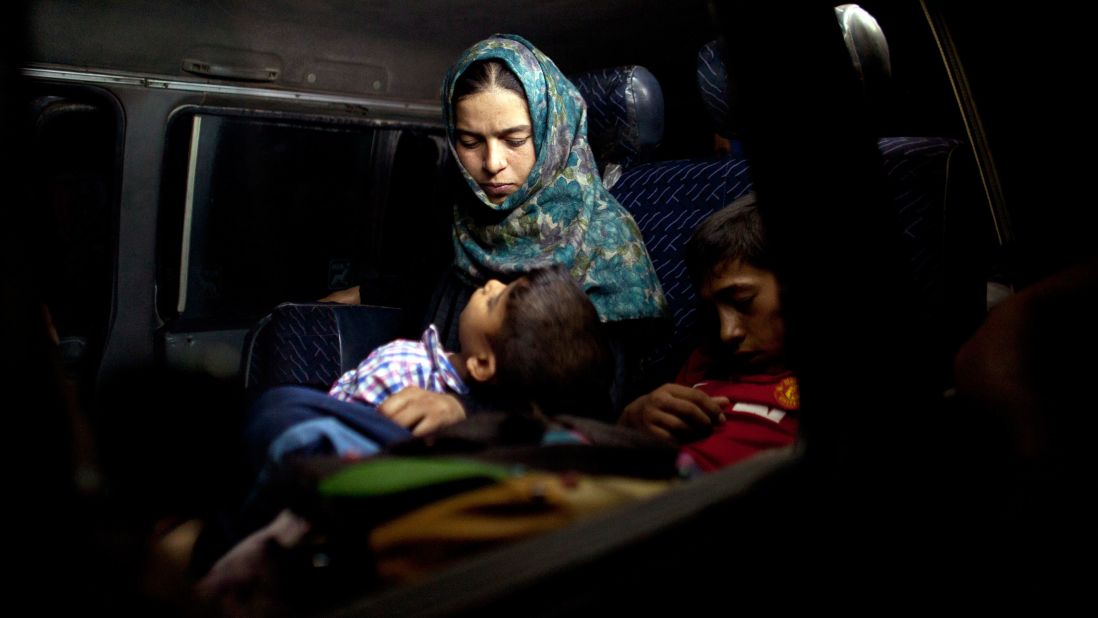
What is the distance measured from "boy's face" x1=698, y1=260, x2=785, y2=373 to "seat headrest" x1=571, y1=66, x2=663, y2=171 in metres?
1.01

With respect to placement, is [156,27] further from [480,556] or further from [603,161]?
[480,556]

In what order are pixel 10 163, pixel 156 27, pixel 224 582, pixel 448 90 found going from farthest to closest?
pixel 156 27 < pixel 448 90 < pixel 224 582 < pixel 10 163

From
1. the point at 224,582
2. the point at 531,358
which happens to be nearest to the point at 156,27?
the point at 531,358

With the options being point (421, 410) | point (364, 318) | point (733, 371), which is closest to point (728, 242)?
point (733, 371)

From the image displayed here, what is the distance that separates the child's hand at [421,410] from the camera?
1499 mm

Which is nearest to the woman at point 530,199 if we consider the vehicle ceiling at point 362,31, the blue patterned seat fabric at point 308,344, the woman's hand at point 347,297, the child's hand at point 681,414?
the blue patterned seat fabric at point 308,344

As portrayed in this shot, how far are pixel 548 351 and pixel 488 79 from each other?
3.07 ft

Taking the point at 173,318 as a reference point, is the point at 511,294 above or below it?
above

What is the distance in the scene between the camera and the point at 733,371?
1.82 meters

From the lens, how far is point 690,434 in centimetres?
164

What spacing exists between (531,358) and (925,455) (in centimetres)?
80

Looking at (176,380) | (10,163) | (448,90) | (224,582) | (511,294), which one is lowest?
(176,380)

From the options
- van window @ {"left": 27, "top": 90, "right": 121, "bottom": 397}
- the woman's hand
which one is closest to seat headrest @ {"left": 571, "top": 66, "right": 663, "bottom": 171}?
the woman's hand

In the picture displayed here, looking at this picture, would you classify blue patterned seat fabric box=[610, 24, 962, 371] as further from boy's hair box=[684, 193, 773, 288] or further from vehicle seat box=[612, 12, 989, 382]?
boy's hair box=[684, 193, 773, 288]
